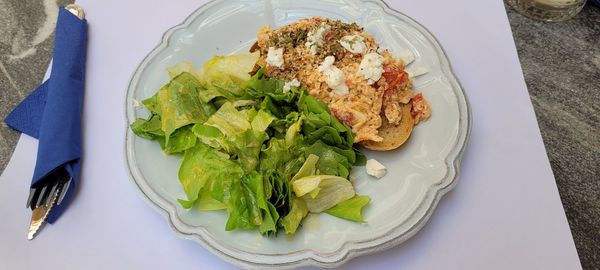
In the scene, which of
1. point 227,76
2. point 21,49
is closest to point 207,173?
A: point 227,76

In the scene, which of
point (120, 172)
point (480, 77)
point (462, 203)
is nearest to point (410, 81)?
point (480, 77)

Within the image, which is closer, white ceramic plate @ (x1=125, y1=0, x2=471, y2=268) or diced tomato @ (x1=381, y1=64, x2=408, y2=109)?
white ceramic plate @ (x1=125, y1=0, x2=471, y2=268)

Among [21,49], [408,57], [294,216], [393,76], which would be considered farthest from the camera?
[21,49]

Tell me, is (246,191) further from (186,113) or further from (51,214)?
(51,214)

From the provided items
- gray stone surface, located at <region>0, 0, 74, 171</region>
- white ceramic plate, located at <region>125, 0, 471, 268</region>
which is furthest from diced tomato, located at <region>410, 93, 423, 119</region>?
gray stone surface, located at <region>0, 0, 74, 171</region>

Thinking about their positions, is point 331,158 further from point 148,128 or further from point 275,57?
point 148,128

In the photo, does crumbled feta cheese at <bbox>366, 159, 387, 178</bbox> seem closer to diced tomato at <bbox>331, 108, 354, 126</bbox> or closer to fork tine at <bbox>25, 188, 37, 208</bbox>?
diced tomato at <bbox>331, 108, 354, 126</bbox>
